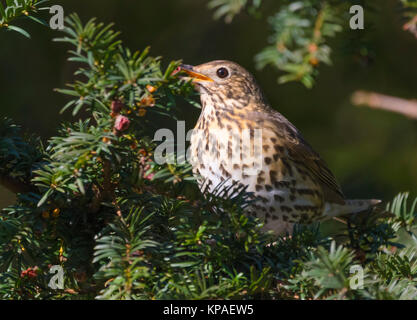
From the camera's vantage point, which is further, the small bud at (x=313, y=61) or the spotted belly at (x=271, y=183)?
the spotted belly at (x=271, y=183)

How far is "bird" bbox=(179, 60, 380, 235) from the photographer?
2402 mm

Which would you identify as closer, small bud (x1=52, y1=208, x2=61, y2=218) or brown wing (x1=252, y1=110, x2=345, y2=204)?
small bud (x1=52, y1=208, x2=61, y2=218)

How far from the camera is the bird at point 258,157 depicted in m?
2.40

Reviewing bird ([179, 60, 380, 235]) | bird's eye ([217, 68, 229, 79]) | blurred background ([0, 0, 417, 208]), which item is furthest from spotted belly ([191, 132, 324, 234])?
blurred background ([0, 0, 417, 208])

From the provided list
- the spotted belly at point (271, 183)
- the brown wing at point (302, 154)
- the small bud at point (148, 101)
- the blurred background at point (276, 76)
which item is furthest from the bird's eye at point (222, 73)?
the small bud at point (148, 101)

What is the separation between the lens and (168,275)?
1.53 meters

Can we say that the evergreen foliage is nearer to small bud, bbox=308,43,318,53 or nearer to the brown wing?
small bud, bbox=308,43,318,53

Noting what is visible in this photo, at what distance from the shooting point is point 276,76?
3594mm

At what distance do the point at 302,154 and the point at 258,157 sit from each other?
1.09ft

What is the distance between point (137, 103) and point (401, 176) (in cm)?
203

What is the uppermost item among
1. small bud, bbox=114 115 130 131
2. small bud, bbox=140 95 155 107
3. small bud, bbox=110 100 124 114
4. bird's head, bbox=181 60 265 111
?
bird's head, bbox=181 60 265 111

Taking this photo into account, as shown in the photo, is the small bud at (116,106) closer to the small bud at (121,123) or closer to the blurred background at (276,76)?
the small bud at (121,123)
